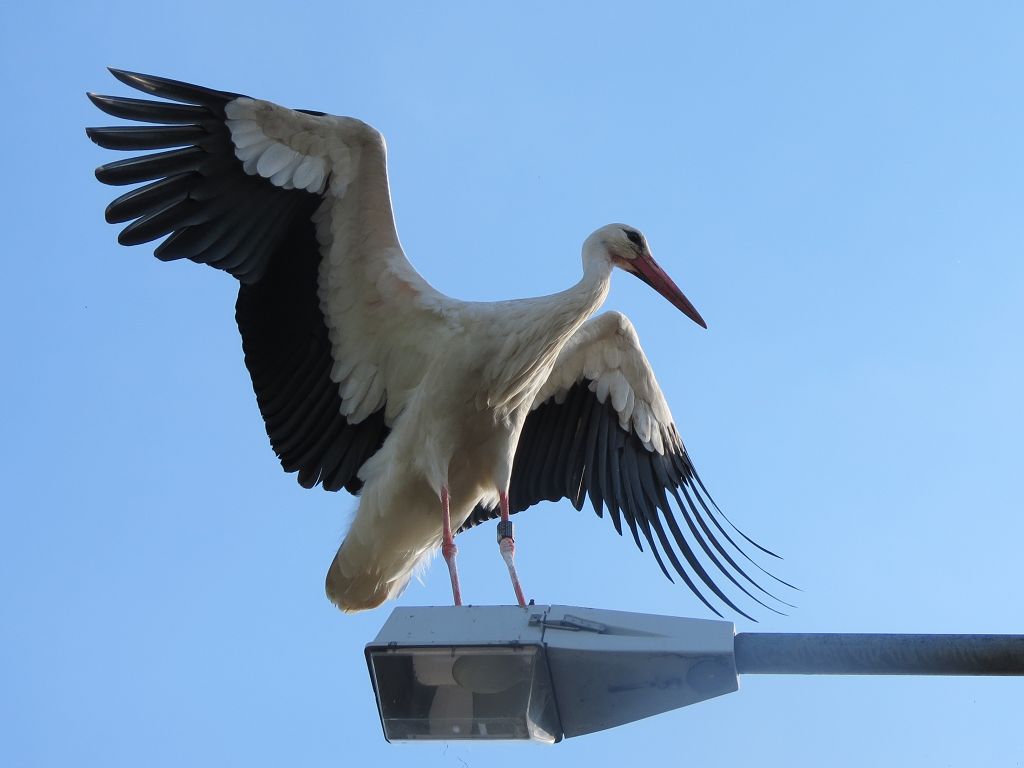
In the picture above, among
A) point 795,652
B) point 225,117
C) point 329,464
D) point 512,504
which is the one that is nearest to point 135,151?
point 225,117

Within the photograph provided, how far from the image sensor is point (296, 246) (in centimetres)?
698

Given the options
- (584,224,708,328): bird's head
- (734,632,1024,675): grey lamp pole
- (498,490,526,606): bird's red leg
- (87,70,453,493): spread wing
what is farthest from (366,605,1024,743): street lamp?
(584,224,708,328): bird's head

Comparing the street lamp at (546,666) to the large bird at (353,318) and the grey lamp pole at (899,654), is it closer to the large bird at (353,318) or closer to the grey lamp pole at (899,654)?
the grey lamp pole at (899,654)

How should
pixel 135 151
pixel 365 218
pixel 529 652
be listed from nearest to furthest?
pixel 529 652, pixel 135 151, pixel 365 218

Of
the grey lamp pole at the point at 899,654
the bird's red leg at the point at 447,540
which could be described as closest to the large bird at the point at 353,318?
the bird's red leg at the point at 447,540

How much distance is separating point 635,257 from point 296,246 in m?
1.69

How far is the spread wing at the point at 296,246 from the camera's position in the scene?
21.8 ft

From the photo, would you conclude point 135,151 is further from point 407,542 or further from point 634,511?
point 634,511

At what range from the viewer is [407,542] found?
6.84 metres

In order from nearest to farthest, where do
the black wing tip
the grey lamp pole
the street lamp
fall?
the grey lamp pole < the street lamp < the black wing tip

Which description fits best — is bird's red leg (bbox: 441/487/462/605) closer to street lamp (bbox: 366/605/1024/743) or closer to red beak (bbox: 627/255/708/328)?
red beak (bbox: 627/255/708/328)

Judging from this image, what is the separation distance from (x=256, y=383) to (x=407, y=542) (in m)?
1.12

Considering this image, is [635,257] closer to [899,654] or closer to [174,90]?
[174,90]

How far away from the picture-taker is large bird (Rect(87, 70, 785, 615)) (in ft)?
21.5
